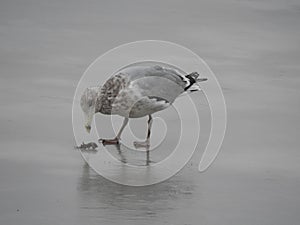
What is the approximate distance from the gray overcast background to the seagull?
31cm

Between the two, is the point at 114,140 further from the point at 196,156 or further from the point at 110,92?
the point at 196,156

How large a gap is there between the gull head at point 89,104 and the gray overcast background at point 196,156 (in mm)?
167

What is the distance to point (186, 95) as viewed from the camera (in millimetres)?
7531

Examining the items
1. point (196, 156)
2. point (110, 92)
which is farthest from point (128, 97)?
point (196, 156)

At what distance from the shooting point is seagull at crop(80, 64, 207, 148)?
21.5ft

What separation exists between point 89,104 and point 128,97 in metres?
0.32

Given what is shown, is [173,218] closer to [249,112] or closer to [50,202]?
[50,202]

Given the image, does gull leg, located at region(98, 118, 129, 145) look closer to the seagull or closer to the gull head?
the seagull

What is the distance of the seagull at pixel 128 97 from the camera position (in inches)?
257

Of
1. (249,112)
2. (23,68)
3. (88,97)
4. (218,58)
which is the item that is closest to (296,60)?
(218,58)

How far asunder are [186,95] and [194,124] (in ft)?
1.76

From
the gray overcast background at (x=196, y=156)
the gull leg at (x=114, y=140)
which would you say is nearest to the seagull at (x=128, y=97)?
the gull leg at (x=114, y=140)

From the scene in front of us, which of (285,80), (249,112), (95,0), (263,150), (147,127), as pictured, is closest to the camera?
(263,150)

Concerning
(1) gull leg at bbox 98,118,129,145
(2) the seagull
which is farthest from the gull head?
(1) gull leg at bbox 98,118,129,145
